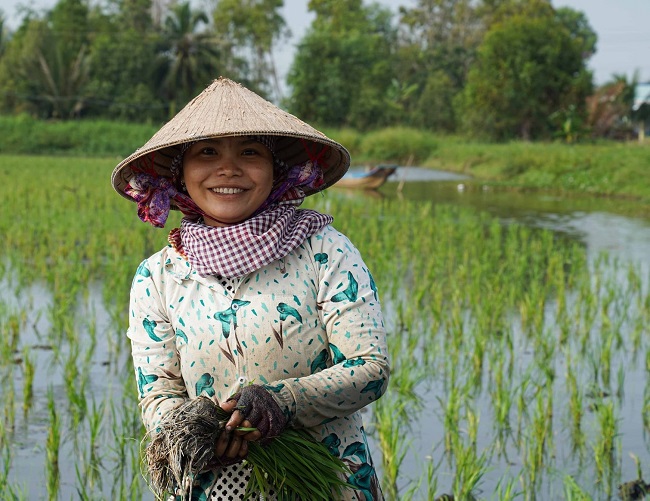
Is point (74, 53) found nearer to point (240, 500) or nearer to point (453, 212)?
point (453, 212)

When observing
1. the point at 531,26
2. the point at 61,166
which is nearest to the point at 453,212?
the point at 61,166

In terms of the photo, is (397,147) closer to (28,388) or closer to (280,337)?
(28,388)

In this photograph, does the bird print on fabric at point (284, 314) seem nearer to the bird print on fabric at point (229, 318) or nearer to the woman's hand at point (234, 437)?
the bird print on fabric at point (229, 318)

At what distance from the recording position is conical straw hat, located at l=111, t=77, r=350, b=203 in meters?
1.45

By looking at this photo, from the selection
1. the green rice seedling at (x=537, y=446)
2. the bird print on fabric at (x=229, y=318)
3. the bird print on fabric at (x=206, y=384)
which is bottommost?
the green rice seedling at (x=537, y=446)

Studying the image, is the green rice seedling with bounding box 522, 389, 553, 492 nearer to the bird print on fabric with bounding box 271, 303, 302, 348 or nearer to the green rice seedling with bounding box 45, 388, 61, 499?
the green rice seedling with bounding box 45, 388, 61, 499

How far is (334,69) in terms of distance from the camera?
31062 mm

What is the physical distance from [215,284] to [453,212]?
9439 millimetres

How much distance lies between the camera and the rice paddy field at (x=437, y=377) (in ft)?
9.99

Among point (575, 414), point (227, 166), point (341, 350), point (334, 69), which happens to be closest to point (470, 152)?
point (334, 69)

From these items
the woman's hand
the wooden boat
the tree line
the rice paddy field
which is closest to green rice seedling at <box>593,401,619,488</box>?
the rice paddy field

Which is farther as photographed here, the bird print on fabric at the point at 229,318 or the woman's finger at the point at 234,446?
the bird print on fabric at the point at 229,318

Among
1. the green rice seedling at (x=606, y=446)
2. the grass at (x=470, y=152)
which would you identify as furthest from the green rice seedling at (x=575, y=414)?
the grass at (x=470, y=152)

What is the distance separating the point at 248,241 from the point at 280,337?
0.49 ft
